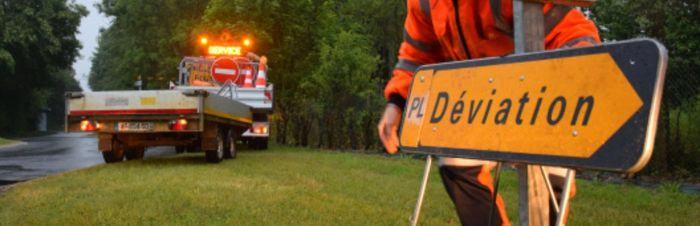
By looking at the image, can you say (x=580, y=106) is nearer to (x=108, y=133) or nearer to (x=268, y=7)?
(x=108, y=133)

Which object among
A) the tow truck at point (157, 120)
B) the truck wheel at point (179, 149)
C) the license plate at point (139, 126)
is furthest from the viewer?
the truck wheel at point (179, 149)

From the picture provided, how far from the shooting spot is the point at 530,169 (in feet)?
7.15

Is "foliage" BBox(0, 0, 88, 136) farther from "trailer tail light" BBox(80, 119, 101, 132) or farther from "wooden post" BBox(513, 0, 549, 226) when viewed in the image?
"wooden post" BBox(513, 0, 549, 226)

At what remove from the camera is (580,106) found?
5.85ft

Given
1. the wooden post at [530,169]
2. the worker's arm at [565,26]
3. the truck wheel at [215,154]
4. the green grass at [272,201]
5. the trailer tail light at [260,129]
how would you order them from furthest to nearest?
the trailer tail light at [260,129] → the truck wheel at [215,154] → the green grass at [272,201] → the worker's arm at [565,26] → the wooden post at [530,169]

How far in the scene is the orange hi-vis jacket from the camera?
239 centimetres

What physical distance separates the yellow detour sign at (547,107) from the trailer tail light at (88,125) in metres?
10.2

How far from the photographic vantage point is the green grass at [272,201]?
5.34 meters

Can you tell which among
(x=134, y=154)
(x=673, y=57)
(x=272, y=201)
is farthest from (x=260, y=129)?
(x=272, y=201)

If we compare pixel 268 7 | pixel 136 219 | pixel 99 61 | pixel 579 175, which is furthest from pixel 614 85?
pixel 99 61

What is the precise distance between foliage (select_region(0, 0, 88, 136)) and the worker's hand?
133ft

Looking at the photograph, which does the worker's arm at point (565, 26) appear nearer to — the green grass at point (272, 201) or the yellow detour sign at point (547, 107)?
the yellow detour sign at point (547, 107)

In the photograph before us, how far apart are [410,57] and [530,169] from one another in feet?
3.07

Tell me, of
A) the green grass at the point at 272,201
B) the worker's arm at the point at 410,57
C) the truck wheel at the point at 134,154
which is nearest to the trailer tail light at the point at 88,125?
the truck wheel at the point at 134,154
